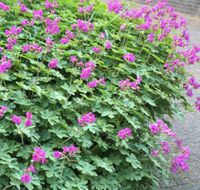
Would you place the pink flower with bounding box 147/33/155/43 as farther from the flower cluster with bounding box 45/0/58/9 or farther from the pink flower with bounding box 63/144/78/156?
the pink flower with bounding box 63/144/78/156

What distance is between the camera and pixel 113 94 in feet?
9.04

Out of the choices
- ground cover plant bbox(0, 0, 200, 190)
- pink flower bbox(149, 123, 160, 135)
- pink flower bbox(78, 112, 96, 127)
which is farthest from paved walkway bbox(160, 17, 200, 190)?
pink flower bbox(78, 112, 96, 127)

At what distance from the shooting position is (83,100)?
101 inches

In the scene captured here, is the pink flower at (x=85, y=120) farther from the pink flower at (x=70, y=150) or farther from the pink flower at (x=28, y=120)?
the pink flower at (x=28, y=120)

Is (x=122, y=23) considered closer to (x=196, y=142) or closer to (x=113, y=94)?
(x=113, y=94)

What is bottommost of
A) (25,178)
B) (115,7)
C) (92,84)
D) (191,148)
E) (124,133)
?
(191,148)

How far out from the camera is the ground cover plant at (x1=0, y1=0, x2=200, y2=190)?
226 centimetres

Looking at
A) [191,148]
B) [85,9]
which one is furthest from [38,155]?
[191,148]

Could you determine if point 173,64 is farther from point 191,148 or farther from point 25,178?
point 25,178

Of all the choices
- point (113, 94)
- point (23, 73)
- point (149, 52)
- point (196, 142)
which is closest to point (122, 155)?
point (113, 94)

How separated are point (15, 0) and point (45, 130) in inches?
58.9

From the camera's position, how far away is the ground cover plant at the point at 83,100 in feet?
7.40

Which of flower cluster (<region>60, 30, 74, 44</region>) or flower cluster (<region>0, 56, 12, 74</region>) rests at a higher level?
flower cluster (<region>60, 30, 74, 44</region>)

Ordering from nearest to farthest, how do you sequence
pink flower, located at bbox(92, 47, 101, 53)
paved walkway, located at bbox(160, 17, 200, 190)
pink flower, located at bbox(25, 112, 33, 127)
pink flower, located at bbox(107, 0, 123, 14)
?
pink flower, located at bbox(25, 112, 33, 127), pink flower, located at bbox(92, 47, 101, 53), paved walkway, located at bbox(160, 17, 200, 190), pink flower, located at bbox(107, 0, 123, 14)
